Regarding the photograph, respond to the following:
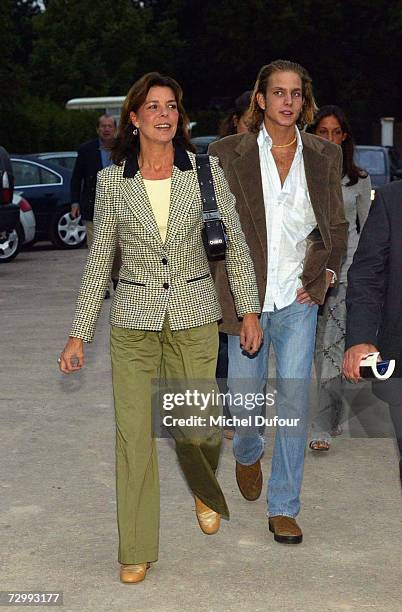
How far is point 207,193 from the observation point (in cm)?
524

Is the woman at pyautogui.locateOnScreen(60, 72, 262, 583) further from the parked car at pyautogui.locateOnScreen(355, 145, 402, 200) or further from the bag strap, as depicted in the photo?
the parked car at pyautogui.locateOnScreen(355, 145, 402, 200)

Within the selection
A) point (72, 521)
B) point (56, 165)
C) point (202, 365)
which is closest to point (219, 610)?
point (202, 365)

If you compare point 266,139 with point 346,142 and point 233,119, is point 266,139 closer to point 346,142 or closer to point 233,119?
point 346,142

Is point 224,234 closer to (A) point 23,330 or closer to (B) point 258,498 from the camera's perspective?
(B) point 258,498

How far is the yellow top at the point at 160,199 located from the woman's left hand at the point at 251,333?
20.7 inches

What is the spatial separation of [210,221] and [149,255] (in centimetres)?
27

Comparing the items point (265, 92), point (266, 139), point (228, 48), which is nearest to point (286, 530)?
point (266, 139)

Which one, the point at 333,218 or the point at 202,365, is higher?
the point at 333,218

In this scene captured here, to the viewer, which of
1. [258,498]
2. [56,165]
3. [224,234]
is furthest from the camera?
[56,165]

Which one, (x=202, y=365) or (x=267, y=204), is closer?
(x=202, y=365)

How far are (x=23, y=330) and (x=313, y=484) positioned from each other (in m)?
6.06

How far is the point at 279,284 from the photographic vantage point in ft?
18.9

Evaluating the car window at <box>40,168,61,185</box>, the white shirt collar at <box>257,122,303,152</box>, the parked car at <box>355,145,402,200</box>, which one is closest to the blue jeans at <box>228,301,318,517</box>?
the white shirt collar at <box>257,122,303,152</box>

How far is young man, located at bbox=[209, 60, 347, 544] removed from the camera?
5.75 m
